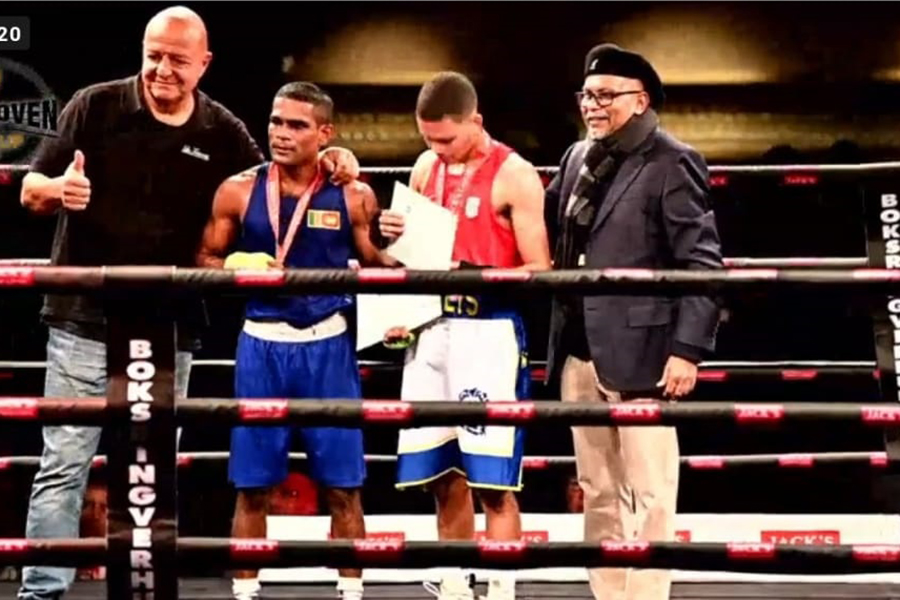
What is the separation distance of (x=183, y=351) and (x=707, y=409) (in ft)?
3.80

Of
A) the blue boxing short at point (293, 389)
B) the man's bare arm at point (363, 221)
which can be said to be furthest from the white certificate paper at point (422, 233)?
the blue boxing short at point (293, 389)

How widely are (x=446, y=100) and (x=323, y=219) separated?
0.38m

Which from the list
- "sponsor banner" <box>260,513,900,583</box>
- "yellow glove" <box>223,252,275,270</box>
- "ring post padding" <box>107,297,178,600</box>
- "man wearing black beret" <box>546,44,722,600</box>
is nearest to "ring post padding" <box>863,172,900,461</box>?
"man wearing black beret" <box>546,44,722,600</box>

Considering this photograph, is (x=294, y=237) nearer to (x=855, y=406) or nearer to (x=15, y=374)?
(x=855, y=406)

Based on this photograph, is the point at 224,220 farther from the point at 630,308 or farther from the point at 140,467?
the point at 630,308

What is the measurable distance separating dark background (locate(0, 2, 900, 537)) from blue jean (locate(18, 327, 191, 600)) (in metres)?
2.04

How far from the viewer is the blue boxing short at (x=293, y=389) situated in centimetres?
272

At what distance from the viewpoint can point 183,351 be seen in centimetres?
272

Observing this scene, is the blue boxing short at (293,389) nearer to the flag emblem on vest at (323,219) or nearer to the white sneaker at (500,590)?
the flag emblem on vest at (323,219)

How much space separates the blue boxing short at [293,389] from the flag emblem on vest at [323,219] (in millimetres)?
207

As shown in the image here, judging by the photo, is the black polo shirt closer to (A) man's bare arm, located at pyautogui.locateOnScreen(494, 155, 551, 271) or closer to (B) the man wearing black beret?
A: (A) man's bare arm, located at pyautogui.locateOnScreen(494, 155, 551, 271)

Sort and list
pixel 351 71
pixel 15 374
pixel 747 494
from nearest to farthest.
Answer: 1. pixel 15 374
2. pixel 747 494
3. pixel 351 71

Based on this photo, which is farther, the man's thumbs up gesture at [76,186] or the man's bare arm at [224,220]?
the man's bare arm at [224,220]

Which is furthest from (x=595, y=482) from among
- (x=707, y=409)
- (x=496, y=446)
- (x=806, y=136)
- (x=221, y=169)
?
(x=806, y=136)
